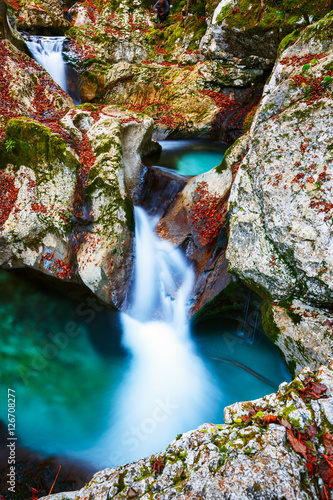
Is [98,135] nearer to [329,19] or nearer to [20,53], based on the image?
[329,19]

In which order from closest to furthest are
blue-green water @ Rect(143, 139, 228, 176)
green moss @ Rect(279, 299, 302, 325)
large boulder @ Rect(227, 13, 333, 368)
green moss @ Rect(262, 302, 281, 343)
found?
large boulder @ Rect(227, 13, 333, 368)
green moss @ Rect(279, 299, 302, 325)
green moss @ Rect(262, 302, 281, 343)
blue-green water @ Rect(143, 139, 228, 176)

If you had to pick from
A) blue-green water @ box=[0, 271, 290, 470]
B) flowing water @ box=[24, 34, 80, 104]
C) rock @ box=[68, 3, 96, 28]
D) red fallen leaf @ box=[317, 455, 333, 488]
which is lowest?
blue-green water @ box=[0, 271, 290, 470]

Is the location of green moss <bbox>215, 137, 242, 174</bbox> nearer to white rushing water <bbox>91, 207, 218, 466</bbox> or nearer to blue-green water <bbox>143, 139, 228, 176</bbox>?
blue-green water <bbox>143, 139, 228, 176</bbox>

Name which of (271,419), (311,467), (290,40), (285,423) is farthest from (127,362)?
(290,40)

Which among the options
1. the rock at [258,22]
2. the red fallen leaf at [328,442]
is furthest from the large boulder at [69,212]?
the red fallen leaf at [328,442]

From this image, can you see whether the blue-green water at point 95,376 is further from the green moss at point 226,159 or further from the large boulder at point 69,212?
the green moss at point 226,159

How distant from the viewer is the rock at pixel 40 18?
50.5ft

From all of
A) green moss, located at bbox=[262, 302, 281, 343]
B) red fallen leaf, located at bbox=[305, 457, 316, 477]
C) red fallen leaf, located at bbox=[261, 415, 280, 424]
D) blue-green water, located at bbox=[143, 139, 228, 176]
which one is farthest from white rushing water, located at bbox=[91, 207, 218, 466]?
red fallen leaf, located at bbox=[305, 457, 316, 477]

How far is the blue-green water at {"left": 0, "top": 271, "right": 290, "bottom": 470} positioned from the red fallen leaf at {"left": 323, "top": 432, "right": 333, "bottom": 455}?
348cm

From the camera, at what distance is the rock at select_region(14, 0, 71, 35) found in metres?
15.4

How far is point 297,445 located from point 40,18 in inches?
892

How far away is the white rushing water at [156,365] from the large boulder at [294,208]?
7.26ft

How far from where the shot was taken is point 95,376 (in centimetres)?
605

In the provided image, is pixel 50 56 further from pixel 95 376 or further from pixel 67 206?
pixel 95 376
